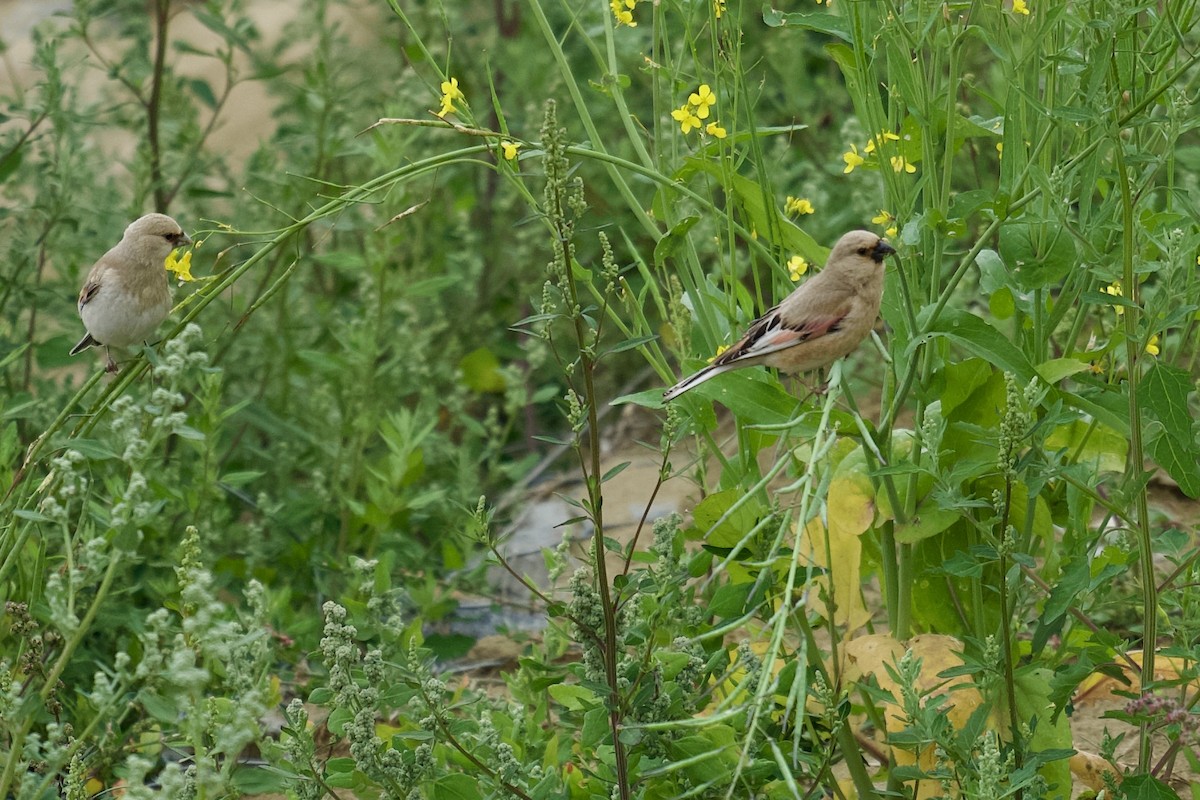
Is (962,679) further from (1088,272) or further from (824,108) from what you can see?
(824,108)

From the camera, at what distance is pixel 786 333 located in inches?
98.8

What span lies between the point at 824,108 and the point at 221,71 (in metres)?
4.30

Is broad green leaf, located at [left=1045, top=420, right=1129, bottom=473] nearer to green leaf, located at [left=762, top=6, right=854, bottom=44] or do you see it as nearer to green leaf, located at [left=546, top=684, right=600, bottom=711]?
green leaf, located at [left=762, top=6, right=854, bottom=44]

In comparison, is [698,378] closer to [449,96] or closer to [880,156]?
[880,156]

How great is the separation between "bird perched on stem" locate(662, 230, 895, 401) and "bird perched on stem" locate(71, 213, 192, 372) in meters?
1.40

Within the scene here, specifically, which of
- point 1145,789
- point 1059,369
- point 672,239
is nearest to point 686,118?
point 672,239

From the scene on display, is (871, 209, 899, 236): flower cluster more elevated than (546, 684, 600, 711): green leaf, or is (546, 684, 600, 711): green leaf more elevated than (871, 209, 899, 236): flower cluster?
(871, 209, 899, 236): flower cluster

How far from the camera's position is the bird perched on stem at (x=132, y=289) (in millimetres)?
3191

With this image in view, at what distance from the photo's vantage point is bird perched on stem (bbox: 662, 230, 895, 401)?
2.50 metres

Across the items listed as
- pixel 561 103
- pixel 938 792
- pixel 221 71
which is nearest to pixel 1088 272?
pixel 938 792

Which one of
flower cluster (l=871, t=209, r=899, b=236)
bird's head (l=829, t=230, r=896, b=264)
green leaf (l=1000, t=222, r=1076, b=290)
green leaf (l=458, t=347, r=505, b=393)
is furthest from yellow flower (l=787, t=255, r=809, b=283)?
green leaf (l=458, t=347, r=505, b=393)

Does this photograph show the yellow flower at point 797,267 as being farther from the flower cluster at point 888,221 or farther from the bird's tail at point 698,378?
the bird's tail at point 698,378

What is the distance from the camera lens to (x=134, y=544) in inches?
80.9

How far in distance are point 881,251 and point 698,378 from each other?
435mm
